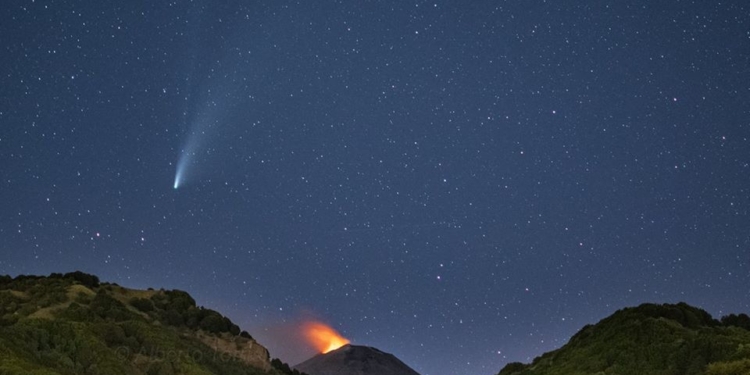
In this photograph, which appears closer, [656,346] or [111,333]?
[656,346]

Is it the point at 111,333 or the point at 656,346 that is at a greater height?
the point at 111,333

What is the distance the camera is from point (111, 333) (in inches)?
1843

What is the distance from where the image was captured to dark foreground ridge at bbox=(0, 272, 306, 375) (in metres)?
34.0

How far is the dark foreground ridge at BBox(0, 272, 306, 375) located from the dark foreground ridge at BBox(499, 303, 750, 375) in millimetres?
29123

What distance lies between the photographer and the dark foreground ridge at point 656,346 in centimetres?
4134

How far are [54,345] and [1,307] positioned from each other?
24.2 meters

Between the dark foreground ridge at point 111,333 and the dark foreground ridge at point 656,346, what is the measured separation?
2912cm

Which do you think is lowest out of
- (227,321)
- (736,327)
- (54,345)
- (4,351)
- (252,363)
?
(4,351)

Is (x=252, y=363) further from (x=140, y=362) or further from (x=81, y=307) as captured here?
(x=140, y=362)

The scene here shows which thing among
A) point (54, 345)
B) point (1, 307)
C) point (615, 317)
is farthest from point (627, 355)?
point (1, 307)

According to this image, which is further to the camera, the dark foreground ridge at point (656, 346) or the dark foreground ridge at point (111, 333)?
the dark foreground ridge at point (656, 346)

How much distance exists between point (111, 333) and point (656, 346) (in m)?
38.3

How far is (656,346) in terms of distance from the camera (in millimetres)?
45812

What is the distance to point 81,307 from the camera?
5916 centimetres
